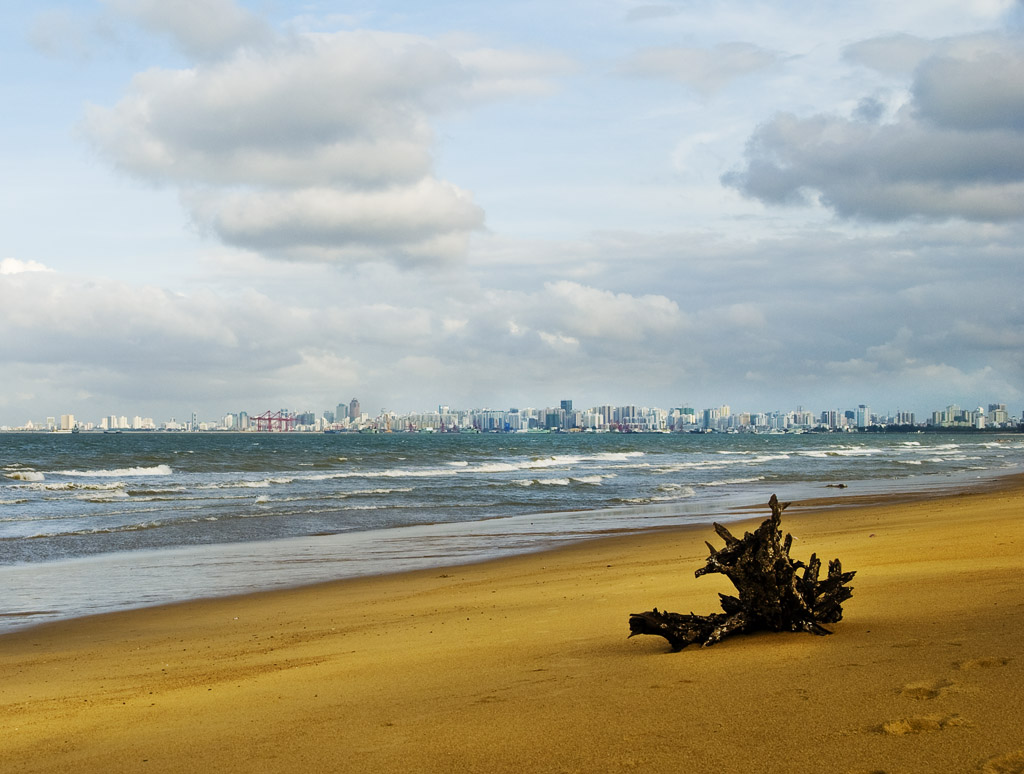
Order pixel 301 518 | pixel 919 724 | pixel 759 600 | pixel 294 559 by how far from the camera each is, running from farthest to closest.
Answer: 1. pixel 301 518
2. pixel 294 559
3. pixel 759 600
4. pixel 919 724

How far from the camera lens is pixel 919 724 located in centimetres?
457

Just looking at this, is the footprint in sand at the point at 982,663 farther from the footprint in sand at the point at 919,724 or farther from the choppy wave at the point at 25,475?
the choppy wave at the point at 25,475

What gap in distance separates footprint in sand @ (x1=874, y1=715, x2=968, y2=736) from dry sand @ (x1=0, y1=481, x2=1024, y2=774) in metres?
0.01

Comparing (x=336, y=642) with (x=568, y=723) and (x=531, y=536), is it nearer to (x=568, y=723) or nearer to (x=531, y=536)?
(x=568, y=723)

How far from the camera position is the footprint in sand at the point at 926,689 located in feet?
16.4

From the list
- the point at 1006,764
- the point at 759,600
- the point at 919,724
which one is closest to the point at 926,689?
the point at 919,724

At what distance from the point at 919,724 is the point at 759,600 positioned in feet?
7.81

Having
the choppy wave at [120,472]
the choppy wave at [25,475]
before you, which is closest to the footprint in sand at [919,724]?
the choppy wave at [25,475]

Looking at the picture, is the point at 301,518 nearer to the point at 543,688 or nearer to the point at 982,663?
the point at 543,688

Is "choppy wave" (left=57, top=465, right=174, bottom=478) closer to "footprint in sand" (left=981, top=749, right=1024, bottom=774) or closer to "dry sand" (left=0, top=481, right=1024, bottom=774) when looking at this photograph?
"dry sand" (left=0, top=481, right=1024, bottom=774)

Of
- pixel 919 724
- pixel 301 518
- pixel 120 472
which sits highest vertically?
pixel 919 724

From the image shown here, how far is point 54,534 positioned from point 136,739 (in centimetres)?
2025

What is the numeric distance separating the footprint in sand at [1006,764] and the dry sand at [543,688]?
0.07 ft

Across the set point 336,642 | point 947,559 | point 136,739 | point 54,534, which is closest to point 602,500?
point 54,534
